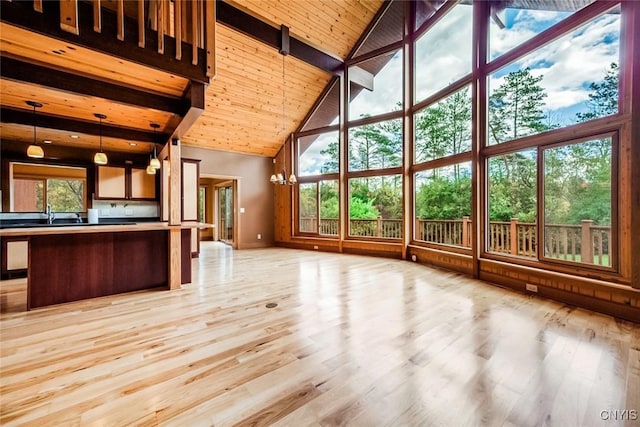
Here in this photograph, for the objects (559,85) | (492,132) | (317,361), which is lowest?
(317,361)

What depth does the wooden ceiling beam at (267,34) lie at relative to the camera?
4.62 m

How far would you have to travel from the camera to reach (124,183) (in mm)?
5957

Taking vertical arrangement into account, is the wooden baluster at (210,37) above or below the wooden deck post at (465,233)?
above

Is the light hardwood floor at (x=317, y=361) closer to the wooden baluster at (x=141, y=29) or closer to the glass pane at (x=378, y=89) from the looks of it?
the wooden baluster at (x=141, y=29)

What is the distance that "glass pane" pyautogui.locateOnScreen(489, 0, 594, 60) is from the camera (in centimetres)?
340

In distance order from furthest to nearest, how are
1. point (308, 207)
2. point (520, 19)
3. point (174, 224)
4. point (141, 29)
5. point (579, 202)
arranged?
point (308, 207) < point (174, 224) < point (520, 19) < point (579, 202) < point (141, 29)

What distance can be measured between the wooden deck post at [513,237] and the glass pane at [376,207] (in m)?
2.29

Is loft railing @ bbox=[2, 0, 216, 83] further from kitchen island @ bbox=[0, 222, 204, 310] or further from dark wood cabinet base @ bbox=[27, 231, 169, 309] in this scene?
dark wood cabinet base @ bbox=[27, 231, 169, 309]

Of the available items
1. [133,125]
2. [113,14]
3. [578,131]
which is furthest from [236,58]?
[578,131]

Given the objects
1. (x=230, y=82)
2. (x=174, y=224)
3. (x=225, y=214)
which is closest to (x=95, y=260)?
(x=174, y=224)

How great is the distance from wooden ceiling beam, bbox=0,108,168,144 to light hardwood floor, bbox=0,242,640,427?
2.50m

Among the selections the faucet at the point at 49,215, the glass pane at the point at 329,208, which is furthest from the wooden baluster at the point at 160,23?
the glass pane at the point at 329,208

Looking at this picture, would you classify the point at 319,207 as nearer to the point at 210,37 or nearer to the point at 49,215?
the point at 210,37

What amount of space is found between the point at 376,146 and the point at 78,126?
5.85m
